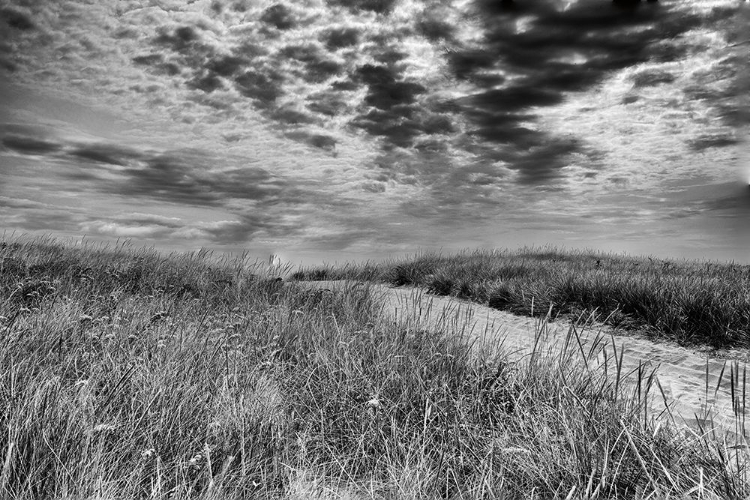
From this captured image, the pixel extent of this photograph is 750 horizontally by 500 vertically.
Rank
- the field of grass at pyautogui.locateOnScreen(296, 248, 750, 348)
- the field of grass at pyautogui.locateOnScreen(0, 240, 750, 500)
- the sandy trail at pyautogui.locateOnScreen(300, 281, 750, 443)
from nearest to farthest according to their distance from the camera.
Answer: the field of grass at pyautogui.locateOnScreen(0, 240, 750, 500)
the sandy trail at pyautogui.locateOnScreen(300, 281, 750, 443)
the field of grass at pyautogui.locateOnScreen(296, 248, 750, 348)

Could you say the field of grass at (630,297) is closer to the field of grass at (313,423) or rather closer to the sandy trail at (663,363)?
the sandy trail at (663,363)

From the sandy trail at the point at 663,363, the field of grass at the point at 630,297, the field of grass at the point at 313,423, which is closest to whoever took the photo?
the field of grass at the point at 313,423

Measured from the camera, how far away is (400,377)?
4172 millimetres

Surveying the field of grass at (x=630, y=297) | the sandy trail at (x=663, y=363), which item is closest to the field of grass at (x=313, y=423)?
the sandy trail at (x=663, y=363)

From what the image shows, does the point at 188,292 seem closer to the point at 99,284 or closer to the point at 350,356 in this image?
the point at 99,284

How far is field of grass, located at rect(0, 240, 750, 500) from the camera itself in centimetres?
269

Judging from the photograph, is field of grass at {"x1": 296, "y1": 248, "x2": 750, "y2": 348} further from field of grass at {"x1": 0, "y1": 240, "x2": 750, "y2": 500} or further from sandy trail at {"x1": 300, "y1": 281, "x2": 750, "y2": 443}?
field of grass at {"x1": 0, "y1": 240, "x2": 750, "y2": 500}

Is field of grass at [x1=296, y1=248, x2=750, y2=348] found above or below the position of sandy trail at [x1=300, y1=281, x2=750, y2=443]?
above

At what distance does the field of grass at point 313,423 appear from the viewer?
2689mm

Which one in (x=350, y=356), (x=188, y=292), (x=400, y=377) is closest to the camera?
(x=400, y=377)

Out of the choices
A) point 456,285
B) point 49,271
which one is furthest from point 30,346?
point 456,285

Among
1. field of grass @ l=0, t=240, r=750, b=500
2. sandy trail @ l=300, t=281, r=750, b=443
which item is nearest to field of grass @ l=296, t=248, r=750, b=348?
sandy trail @ l=300, t=281, r=750, b=443

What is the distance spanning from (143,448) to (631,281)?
28.4 feet

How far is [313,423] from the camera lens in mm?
3875
